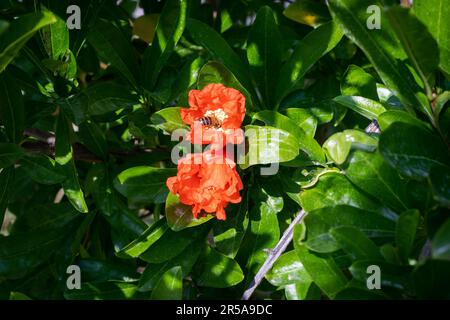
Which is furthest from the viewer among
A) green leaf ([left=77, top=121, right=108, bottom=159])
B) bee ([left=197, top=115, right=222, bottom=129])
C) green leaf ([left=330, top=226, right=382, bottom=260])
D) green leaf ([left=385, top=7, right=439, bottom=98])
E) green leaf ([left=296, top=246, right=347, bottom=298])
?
green leaf ([left=77, top=121, right=108, bottom=159])

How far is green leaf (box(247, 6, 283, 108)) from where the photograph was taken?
125 centimetres

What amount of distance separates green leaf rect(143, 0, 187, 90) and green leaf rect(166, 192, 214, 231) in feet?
1.01

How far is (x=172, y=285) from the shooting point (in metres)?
1.01

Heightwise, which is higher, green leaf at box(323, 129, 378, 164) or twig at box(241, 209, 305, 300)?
green leaf at box(323, 129, 378, 164)

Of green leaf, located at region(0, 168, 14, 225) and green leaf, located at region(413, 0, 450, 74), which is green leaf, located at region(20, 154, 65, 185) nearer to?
green leaf, located at region(0, 168, 14, 225)

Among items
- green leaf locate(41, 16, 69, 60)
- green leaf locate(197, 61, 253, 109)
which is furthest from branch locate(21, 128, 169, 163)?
green leaf locate(197, 61, 253, 109)

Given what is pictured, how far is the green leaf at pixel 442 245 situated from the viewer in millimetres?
673

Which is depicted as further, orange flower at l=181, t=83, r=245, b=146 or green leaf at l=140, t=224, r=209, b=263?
green leaf at l=140, t=224, r=209, b=263

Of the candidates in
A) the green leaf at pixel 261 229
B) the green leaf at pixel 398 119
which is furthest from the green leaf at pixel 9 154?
the green leaf at pixel 398 119

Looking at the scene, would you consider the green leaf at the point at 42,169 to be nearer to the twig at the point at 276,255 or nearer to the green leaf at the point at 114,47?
the green leaf at the point at 114,47

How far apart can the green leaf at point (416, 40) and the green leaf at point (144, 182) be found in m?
0.58

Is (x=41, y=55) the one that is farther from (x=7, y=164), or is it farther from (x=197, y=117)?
(x=197, y=117)

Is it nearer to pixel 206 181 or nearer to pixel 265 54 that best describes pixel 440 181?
pixel 206 181
